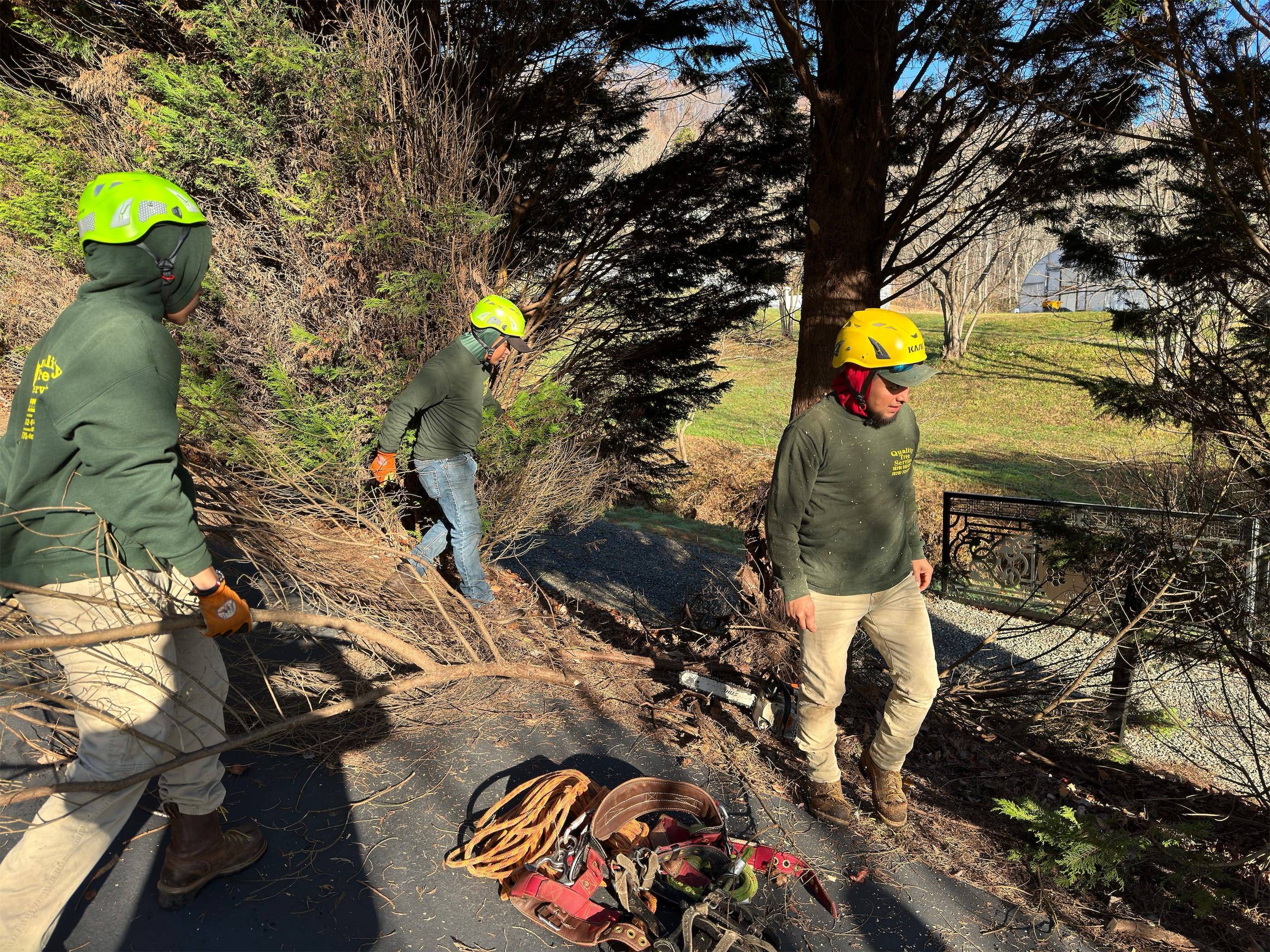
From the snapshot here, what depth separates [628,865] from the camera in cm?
262

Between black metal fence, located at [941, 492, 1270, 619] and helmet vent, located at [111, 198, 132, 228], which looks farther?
black metal fence, located at [941, 492, 1270, 619]

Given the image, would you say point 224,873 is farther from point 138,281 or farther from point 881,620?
point 881,620

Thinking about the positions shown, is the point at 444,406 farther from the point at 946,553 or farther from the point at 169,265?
the point at 946,553

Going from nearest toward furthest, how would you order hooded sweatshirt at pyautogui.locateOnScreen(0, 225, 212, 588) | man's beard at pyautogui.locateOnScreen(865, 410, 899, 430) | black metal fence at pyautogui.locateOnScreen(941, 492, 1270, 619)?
hooded sweatshirt at pyautogui.locateOnScreen(0, 225, 212, 588) → man's beard at pyautogui.locateOnScreen(865, 410, 899, 430) → black metal fence at pyautogui.locateOnScreen(941, 492, 1270, 619)

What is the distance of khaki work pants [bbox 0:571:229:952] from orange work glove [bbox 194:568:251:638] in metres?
0.16

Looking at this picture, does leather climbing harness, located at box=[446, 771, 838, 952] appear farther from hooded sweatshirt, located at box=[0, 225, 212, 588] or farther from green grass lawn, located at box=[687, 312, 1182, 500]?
green grass lawn, located at box=[687, 312, 1182, 500]

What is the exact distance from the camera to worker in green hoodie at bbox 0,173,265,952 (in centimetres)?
217

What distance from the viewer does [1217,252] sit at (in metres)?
5.36

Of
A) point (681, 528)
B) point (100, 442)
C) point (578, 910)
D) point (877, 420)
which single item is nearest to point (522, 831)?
point (578, 910)

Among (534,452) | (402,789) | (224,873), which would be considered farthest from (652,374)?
(224,873)

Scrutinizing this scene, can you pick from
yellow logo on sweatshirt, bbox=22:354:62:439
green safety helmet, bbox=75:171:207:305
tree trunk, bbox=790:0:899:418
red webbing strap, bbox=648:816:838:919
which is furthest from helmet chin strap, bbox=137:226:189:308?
tree trunk, bbox=790:0:899:418

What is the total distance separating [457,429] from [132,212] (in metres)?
2.82

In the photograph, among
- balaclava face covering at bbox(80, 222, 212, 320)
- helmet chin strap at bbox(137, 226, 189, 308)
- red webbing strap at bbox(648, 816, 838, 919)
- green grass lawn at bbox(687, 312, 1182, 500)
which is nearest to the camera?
balaclava face covering at bbox(80, 222, 212, 320)

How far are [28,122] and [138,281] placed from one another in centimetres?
748
